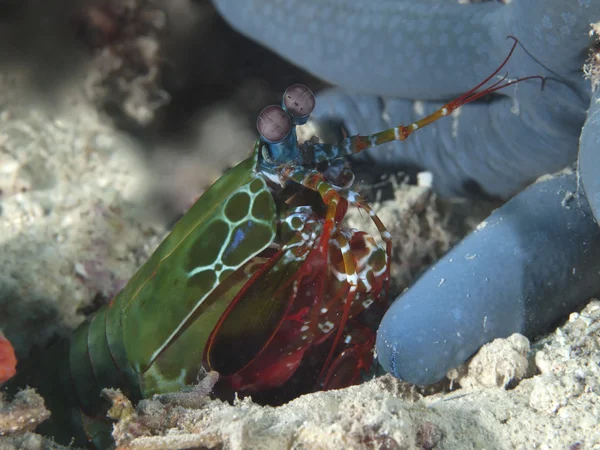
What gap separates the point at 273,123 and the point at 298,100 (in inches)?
7.4

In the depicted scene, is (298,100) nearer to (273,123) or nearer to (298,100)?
(298,100)

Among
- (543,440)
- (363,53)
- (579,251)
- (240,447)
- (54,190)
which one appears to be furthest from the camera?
(54,190)

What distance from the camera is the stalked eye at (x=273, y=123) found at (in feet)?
7.04

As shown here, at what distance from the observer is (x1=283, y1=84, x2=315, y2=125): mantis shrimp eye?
2.24m

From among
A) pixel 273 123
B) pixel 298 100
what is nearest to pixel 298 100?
pixel 298 100

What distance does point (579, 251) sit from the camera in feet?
7.23

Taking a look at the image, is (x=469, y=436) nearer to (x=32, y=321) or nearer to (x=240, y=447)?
(x=240, y=447)

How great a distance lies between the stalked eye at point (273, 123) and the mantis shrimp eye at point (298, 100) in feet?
0.33

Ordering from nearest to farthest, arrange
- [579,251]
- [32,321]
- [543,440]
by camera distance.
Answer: [543,440] < [579,251] < [32,321]

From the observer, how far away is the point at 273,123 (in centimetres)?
215

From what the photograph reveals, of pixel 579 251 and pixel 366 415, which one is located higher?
pixel 366 415

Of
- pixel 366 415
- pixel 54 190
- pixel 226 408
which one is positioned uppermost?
pixel 54 190

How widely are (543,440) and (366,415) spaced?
1.90 feet

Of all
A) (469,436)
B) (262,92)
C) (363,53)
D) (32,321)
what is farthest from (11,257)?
(469,436)
